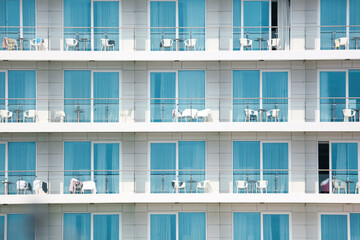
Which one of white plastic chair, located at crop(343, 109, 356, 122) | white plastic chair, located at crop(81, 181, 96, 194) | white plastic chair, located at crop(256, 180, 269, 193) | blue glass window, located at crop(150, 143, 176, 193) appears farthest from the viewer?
blue glass window, located at crop(150, 143, 176, 193)

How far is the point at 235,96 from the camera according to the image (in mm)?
18859

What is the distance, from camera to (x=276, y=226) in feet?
61.2

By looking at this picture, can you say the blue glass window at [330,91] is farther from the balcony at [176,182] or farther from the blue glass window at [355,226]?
the blue glass window at [355,226]

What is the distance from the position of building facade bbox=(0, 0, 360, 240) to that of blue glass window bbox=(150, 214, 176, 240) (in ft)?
0.11

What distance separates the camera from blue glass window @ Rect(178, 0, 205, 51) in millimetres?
18844

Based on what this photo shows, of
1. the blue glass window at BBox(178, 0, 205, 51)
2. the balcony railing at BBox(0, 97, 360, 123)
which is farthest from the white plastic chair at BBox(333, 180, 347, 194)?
the blue glass window at BBox(178, 0, 205, 51)

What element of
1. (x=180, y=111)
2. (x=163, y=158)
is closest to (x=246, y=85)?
(x=180, y=111)

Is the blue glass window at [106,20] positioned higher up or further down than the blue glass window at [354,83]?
higher up

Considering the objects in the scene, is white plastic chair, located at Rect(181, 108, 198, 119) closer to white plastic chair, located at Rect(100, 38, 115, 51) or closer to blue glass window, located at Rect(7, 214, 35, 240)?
white plastic chair, located at Rect(100, 38, 115, 51)

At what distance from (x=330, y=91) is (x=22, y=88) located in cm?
1068

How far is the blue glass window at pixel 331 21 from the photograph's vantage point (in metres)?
18.8

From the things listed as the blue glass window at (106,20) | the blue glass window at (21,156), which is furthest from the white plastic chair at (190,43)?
the blue glass window at (21,156)

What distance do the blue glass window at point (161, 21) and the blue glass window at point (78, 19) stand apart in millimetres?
2234

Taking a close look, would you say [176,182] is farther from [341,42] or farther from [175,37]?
[341,42]
